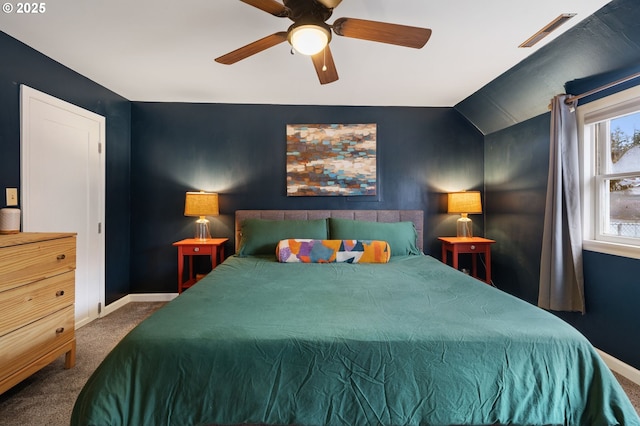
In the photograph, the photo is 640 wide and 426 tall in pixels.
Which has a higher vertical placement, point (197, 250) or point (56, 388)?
point (197, 250)

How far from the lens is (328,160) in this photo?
12.1ft

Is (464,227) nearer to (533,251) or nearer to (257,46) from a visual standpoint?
(533,251)

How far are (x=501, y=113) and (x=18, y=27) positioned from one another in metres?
4.31

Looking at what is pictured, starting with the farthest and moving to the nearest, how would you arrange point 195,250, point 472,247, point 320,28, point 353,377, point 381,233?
1. point 472,247
2. point 195,250
3. point 381,233
4. point 320,28
5. point 353,377

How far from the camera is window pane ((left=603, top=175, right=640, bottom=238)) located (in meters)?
2.19

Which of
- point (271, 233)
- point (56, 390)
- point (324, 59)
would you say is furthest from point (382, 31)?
point (56, 390)

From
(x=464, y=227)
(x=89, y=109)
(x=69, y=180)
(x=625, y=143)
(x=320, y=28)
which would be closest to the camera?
(x=320, y=28)

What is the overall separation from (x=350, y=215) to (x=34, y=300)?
9.35 feet

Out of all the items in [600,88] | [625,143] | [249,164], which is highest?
[600,88]

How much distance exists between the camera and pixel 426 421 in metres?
1.13

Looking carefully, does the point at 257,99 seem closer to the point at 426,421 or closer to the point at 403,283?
the point at 403,283

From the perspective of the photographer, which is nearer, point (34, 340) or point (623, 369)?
point (34, 340)

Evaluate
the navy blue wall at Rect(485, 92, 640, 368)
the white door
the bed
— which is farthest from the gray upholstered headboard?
the bed

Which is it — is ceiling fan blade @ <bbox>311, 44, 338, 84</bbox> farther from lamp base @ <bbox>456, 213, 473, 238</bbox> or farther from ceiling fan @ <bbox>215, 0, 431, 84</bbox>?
lamp base @ <bbox>456, 213, 473, 238</bbox>
